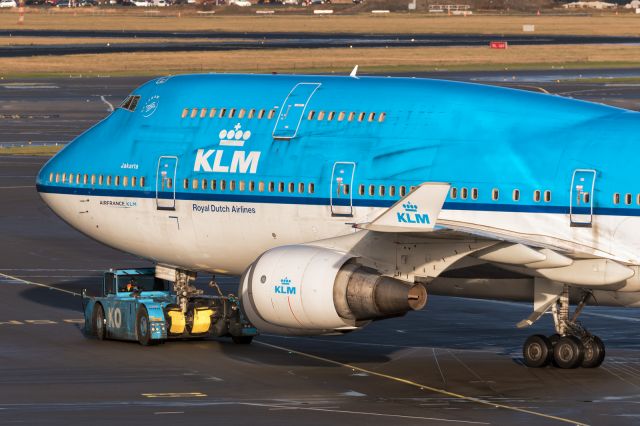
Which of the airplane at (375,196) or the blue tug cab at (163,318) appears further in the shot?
the blue tug cab at (163,318)

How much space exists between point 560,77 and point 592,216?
380 ft

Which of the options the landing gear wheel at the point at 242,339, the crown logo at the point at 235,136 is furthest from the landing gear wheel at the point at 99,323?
the crown logo at the point at 235,136

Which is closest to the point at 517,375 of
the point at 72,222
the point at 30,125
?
the point at 72,222

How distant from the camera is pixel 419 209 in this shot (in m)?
32.1

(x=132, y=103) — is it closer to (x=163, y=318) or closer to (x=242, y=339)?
(x=163, y=318)

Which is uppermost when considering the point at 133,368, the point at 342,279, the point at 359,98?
the point at 359,98

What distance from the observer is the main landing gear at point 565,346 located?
116ft

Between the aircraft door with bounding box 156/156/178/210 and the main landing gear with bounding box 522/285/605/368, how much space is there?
9710 millimetres

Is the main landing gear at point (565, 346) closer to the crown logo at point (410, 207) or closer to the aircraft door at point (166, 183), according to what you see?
the crown logo at point (410, 207)

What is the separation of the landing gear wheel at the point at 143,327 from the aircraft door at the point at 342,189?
601 cm

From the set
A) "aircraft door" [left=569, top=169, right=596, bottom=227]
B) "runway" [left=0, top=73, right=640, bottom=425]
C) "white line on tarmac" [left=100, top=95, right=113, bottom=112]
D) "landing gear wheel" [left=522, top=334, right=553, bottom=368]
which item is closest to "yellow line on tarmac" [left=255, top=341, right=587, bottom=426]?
"runway" [left=0, top=73, right=640, bottom=425]

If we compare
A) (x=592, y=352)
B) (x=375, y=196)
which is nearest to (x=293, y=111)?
(x=375, y=196)

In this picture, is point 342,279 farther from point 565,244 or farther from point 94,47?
point 94,47

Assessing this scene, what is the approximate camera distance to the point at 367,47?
190125 millimetres
